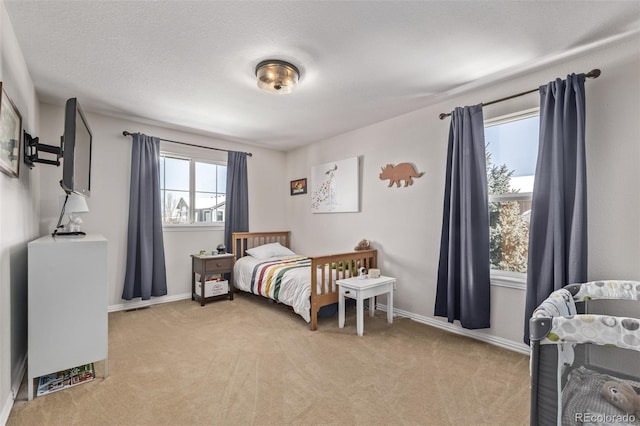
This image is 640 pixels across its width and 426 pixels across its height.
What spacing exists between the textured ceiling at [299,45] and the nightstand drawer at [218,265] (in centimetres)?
190

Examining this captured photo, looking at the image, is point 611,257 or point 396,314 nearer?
point 611,257

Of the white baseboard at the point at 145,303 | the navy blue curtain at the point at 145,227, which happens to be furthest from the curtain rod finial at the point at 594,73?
the white baseboard at the point at 145,303

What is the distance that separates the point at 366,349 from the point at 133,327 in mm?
2310

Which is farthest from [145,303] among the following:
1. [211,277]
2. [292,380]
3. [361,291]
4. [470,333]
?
[470,333]

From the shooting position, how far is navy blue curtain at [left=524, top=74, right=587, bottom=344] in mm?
2039

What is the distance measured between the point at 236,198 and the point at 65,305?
2680 mm

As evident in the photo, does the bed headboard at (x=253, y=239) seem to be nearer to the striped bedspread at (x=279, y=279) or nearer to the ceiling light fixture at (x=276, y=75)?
the striped bedspread at (x=279, y=279)

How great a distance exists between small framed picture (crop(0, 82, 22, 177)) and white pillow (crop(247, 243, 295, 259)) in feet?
8.75

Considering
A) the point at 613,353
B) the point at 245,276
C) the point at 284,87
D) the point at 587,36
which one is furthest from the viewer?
the point at 245,276

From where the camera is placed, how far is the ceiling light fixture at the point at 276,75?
2248mm

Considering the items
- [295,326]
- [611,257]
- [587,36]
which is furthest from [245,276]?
[587,36]

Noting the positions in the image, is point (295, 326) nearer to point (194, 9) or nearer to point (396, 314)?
point (396, 314)

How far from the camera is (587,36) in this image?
6.44 ft

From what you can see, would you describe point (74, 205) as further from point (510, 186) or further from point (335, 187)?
point (510, 186)
